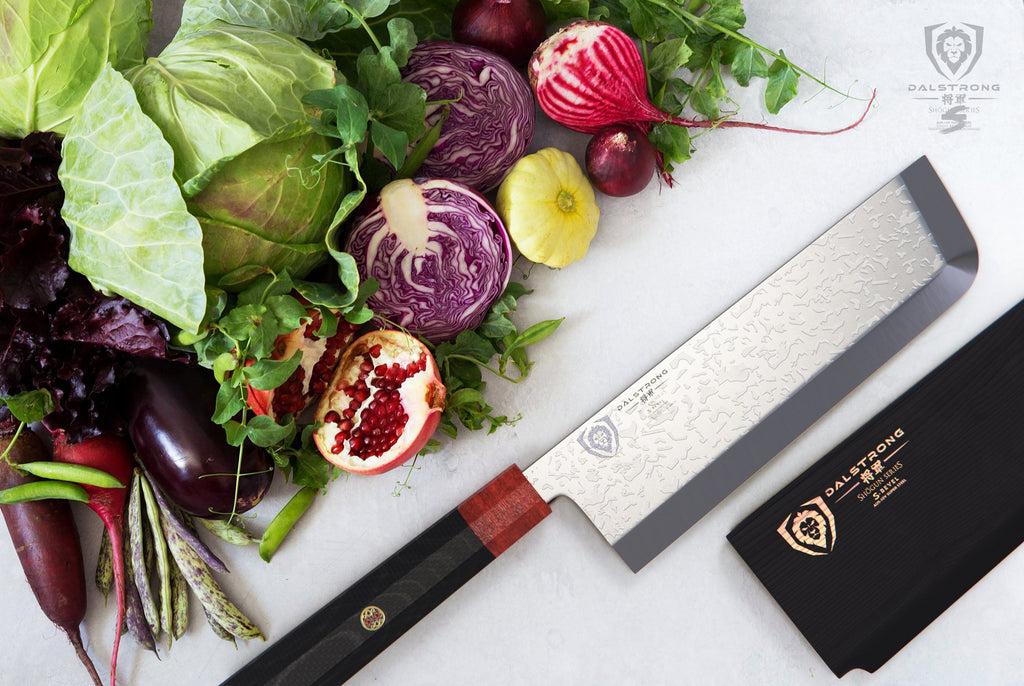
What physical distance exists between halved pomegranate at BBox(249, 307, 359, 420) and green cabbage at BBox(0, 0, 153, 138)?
15.7 inches

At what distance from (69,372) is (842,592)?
1.19 meters

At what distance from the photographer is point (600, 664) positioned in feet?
3.76

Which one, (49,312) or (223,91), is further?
(49,312)

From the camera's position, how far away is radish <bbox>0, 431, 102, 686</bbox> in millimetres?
1046

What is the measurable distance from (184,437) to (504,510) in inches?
18.7

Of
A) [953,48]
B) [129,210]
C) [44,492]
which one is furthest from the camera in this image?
[953,48]

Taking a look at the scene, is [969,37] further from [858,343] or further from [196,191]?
A: [196,191]

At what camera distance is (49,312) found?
0.92 meters

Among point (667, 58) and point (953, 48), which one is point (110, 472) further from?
point (953, 48)

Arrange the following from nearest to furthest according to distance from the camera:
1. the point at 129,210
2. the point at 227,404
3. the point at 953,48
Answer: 1. the point at 129,210
2. the point at 227,404
3. the point at 953,48

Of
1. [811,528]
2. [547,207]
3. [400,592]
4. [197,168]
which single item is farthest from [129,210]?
[811,528]

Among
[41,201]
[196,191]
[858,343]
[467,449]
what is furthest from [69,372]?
[858,343]

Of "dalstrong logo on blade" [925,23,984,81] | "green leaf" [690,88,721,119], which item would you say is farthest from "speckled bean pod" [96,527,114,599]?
"dalstrong logo on blade" [925,23,984,81]

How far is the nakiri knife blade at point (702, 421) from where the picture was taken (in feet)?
3.44
